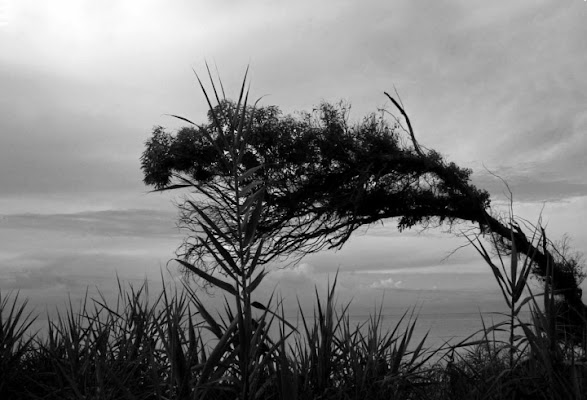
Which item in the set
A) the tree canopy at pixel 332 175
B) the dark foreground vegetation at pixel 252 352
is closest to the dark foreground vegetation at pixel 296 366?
the dark foreground vegetation at pixel 252 352

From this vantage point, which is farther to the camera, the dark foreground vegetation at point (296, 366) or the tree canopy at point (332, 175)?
the tree canopy at point (332, 175)

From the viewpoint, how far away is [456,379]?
516 centimetres

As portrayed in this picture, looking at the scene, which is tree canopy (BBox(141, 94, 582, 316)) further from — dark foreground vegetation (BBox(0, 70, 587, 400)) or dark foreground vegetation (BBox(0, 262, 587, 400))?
dark foreground vegetation (BBox(0, 262, 587, 400))

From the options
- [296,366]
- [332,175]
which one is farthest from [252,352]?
[332,175]

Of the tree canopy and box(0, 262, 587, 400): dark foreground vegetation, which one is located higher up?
the tree canopy

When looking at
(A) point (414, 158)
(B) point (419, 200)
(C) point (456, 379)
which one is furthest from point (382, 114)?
(C) point (456, 379)

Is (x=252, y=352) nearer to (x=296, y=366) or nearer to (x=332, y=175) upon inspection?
(x=296, y=366)

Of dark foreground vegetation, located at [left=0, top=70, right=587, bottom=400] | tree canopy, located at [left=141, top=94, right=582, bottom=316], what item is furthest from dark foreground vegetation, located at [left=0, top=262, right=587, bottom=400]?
tree canopy, located at [left=141, top=94, right=582, bottom=316]

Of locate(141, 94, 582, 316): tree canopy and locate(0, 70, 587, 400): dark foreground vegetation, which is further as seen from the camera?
locate(141, 94, 582, 316): tree canopy

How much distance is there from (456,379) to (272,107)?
8987mm

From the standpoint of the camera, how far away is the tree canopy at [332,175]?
13.2 m

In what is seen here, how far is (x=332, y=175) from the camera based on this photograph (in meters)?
13.6

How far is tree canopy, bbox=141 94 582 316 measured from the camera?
1322 cm

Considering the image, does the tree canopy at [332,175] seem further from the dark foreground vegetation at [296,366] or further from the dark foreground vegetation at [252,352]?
the dark foreground vegetation at [296,366]
